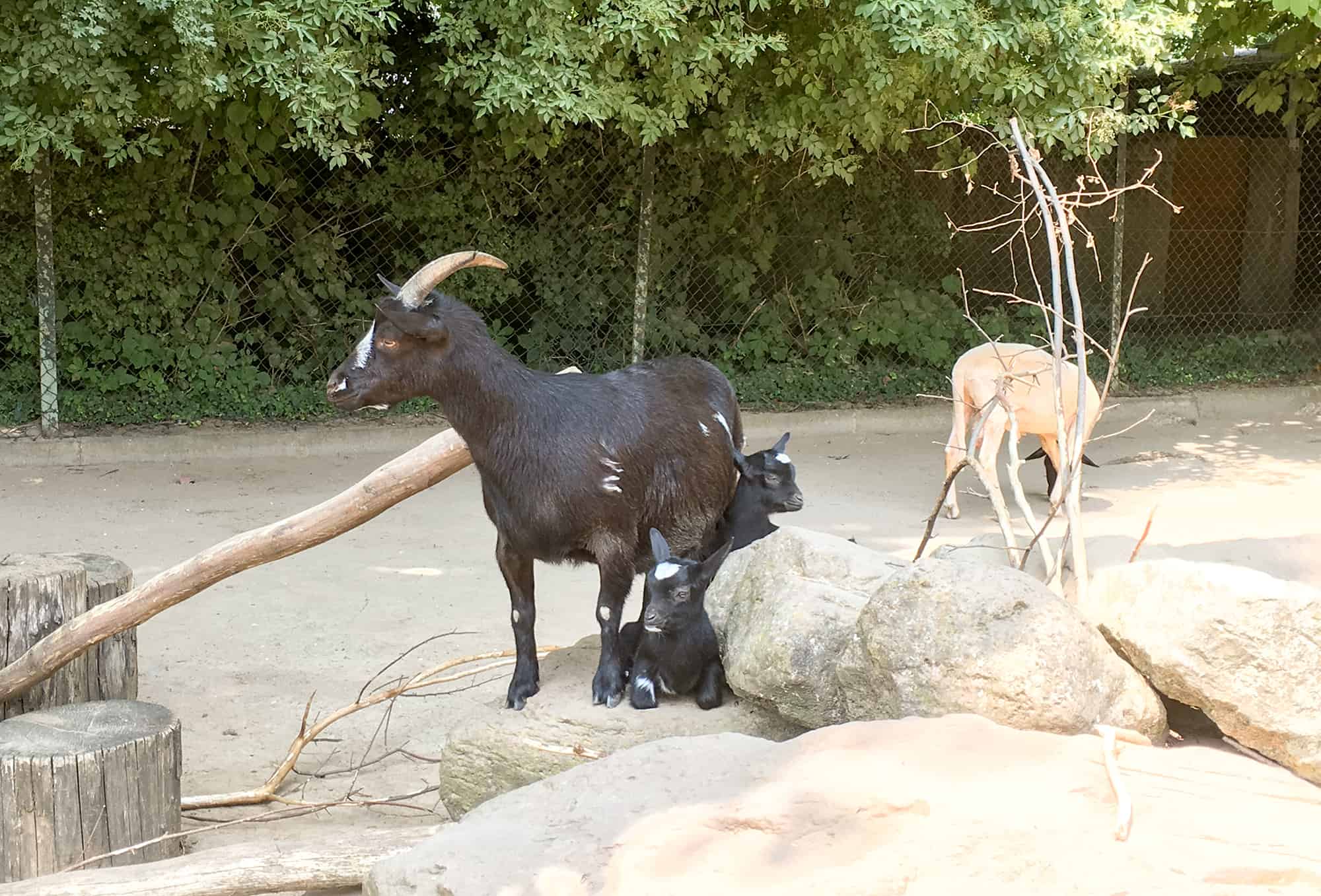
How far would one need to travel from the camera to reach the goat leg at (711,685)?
403cm

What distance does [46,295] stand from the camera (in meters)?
9.92

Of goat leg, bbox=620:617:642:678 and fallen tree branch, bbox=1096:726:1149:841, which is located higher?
fallen tree branch, bbox=1096:726:1149:841

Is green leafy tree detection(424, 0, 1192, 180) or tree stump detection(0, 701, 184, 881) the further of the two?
A: green leafy tree detection(424, 0, 1192, 180)

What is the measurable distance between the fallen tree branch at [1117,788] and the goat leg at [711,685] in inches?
50.9

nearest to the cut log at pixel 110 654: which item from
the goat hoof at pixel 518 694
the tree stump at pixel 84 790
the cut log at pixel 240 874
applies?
the tree stump at pixel 84 790

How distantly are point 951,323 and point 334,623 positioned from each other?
7.66m

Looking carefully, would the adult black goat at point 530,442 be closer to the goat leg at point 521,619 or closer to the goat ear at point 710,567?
the goat leg at point 521,619

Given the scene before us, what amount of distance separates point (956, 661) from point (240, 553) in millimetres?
2339

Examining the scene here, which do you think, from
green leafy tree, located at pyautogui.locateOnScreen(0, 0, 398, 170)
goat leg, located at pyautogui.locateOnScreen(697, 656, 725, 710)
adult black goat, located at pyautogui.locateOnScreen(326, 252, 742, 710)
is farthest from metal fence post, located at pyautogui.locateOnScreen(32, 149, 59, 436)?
goat leg, located at pyautogui.locateOnScreen(697, 656, 725, 710)

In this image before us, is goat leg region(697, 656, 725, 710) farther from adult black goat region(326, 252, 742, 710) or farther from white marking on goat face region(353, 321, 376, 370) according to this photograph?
white marking on goat face region(353, 321, 376, 370)

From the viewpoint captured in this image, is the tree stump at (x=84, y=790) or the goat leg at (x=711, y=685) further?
the goat leg at (x=711, y=685)

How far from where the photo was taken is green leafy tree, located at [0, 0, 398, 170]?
7.82m

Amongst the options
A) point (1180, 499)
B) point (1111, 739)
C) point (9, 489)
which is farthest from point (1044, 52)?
point (9, 489)

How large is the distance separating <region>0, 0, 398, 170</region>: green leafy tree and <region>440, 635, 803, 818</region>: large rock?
5.33 metres
